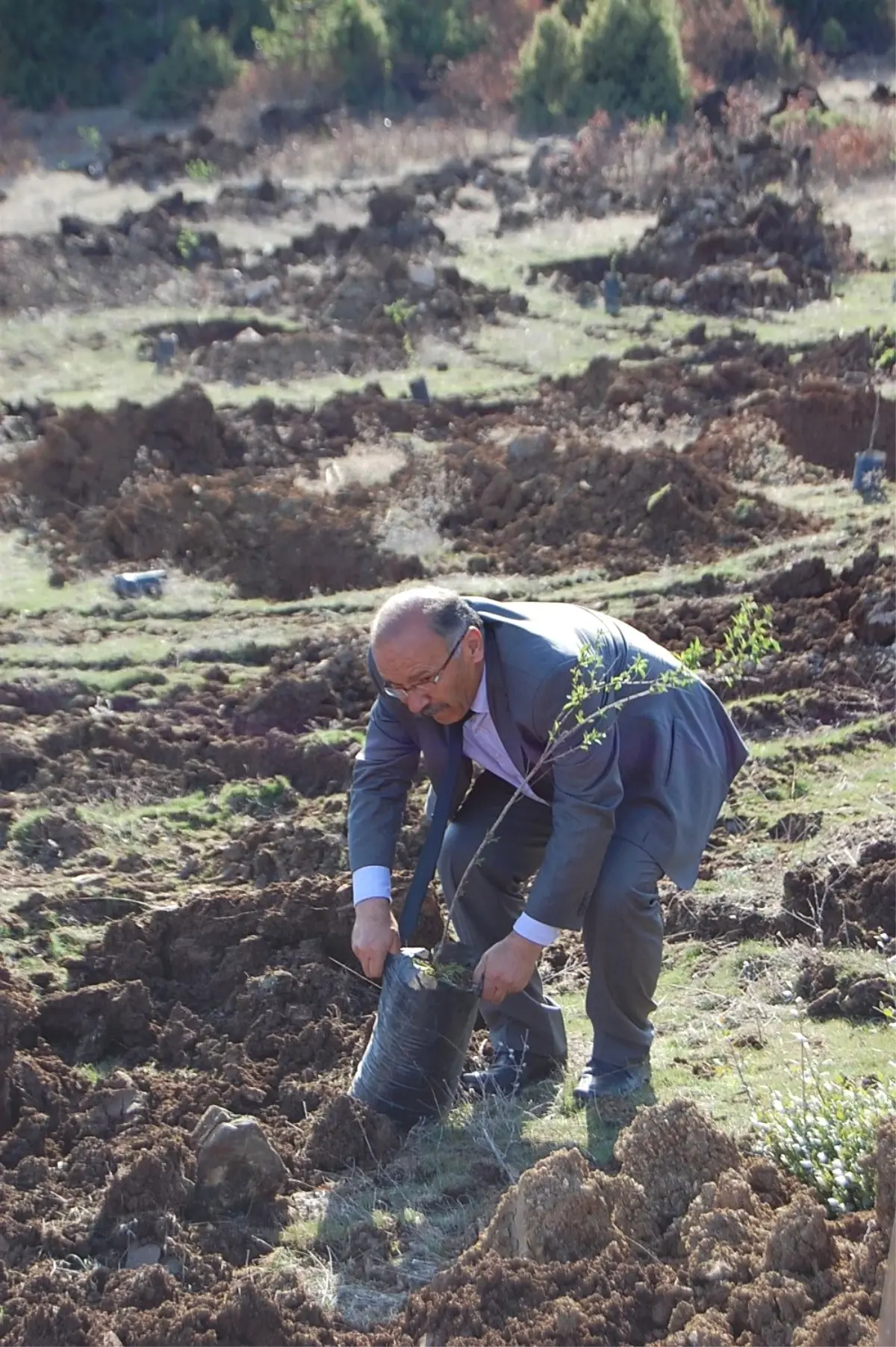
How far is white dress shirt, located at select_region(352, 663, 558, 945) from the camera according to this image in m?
4.39

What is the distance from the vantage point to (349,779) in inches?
293

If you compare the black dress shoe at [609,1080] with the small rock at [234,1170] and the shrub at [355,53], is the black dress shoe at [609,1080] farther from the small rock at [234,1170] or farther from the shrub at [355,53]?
the shrub at [355,53]

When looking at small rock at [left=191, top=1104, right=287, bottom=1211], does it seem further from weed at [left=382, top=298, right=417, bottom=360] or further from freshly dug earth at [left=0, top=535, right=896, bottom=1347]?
weed at [left=382, top=298, right=417, bottom=360]

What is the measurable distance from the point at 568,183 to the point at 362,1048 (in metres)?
19.9

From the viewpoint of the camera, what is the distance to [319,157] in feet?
86.5

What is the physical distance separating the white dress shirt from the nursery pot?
0.60 ft

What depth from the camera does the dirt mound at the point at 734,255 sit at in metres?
18.0

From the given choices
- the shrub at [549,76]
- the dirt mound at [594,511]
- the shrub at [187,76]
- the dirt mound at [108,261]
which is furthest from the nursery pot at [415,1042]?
the shrub at [187,76]

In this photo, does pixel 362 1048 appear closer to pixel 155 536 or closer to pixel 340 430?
pixel 155 536

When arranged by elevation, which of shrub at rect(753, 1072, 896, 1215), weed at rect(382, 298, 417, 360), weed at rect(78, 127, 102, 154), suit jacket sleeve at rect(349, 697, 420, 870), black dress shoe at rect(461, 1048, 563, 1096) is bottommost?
weed at rect(78, 127, 102, 154)

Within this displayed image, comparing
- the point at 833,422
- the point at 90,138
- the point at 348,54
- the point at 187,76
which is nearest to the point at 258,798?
the point at 833,422

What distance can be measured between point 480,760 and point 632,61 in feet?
91.8

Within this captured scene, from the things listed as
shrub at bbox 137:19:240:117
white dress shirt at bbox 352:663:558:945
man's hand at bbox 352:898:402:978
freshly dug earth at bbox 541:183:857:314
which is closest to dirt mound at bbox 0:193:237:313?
freshly dug earth at bbox 541:183:857:314

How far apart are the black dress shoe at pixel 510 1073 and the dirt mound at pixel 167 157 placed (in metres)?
22.6
